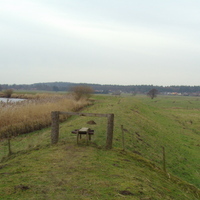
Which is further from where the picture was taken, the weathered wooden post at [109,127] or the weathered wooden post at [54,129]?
the weathered wooden post at [54,129]

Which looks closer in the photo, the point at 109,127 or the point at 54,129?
the point at 109,127

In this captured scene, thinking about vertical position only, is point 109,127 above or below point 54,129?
above

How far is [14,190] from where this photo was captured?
190 inches

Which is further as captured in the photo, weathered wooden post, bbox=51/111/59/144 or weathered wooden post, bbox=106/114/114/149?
weathered wooden post, bbox=51/111/59/144

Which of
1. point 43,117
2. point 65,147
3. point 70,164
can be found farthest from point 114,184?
point 43,117

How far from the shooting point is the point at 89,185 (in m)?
5.17

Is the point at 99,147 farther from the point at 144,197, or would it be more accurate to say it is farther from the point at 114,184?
the point at 144,197

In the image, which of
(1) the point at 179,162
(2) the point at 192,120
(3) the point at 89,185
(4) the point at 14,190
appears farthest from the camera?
(2) the point at 192,120

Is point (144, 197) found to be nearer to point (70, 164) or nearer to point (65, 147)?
point (70, 164)

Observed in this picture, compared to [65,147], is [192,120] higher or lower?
lower

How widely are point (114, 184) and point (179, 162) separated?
308 inches

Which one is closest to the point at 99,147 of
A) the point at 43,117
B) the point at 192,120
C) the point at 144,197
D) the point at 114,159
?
the point at 114,159

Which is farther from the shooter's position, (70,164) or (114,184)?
(70,164)

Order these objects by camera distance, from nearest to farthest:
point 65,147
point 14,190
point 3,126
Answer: point 14,190 → point 65,147 → point 3,126
